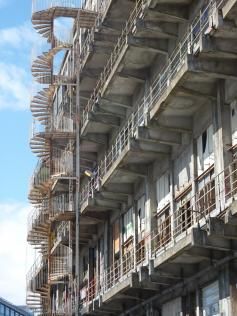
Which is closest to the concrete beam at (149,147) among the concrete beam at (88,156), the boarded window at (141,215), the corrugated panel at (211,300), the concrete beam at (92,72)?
the boarded window at (141,215)

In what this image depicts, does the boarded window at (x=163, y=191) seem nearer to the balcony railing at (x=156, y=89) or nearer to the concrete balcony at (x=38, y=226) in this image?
the balcony railing at (x=156, y=89)

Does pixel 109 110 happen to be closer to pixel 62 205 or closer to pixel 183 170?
pixel 183 170

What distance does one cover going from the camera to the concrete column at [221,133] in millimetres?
22766

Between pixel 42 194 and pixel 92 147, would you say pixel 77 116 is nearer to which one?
pixel 92 147

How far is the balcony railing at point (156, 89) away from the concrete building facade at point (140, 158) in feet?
0.37

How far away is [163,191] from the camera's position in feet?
93.7

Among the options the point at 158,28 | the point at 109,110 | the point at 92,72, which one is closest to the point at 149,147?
the point at 158,28

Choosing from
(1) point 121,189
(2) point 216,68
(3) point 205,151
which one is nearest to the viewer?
(2) point 216,68

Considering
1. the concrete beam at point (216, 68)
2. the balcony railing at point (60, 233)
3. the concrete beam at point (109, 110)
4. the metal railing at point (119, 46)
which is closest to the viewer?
the concrete beam at point (216, 68)

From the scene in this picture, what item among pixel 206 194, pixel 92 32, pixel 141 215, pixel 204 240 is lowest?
pixel 204 240

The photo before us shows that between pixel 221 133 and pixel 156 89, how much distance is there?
20.3ft

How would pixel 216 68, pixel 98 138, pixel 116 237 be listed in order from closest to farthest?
pixel 216 68, pixel 116 237, pixel 98 138

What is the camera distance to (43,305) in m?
44.7

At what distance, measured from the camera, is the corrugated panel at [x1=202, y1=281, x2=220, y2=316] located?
2335 centimetres
